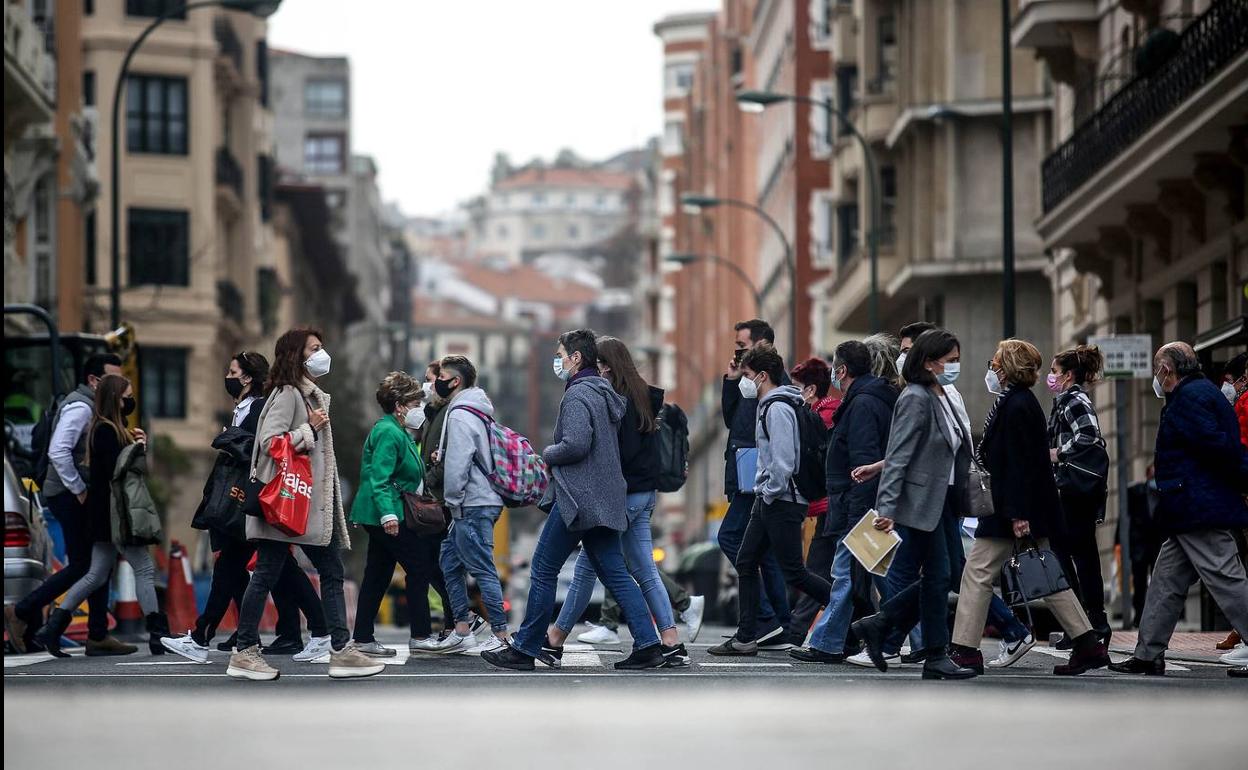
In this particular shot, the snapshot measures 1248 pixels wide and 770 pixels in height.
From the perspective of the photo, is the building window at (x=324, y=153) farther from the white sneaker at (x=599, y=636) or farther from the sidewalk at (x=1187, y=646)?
the white sneaker at (x=599, y=636)

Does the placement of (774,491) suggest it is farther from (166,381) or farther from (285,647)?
(166,381)

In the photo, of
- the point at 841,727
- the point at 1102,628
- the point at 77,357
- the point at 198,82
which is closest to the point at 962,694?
the point at 841,727

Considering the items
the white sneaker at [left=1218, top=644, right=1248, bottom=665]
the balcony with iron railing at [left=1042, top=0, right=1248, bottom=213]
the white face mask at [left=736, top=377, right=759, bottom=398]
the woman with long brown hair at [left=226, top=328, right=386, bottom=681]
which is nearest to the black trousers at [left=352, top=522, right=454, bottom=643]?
the woman with long brown hair at [left=226, top=328, right=386, bottom=681]

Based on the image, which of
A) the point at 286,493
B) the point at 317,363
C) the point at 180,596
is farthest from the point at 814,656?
the point at 180,596

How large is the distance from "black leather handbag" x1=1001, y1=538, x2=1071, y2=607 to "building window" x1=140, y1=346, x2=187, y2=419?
45737mm

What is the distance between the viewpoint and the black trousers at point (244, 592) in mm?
15664

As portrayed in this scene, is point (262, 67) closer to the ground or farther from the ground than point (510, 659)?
farther from the ground

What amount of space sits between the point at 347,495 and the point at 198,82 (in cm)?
1056

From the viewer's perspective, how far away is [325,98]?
116500 millimetres

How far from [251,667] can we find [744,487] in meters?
3.91

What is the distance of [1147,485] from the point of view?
2170 cm

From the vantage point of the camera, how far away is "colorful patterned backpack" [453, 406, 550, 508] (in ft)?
51.4

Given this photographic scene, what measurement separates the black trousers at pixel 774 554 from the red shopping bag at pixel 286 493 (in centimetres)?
294

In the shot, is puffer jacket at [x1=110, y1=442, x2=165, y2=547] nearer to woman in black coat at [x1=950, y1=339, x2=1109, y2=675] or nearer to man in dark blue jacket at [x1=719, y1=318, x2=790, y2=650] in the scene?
man in dark blue jacket at [x1=719, y1=318, x2=790, y2=650]
